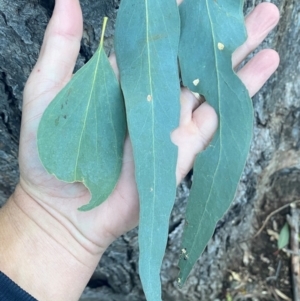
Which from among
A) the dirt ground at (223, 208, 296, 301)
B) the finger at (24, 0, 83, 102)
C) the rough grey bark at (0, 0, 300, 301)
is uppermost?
the finger at (24, 0, 83, 102)

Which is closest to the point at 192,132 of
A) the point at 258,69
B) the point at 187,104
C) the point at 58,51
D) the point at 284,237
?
the point at 187,104

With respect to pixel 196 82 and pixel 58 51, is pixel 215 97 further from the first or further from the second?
pixel 58 51

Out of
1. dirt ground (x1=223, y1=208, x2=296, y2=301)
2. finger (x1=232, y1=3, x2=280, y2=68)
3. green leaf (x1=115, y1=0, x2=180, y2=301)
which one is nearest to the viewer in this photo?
green leaf (x1=115, y1=0, x2=180, y2=301)

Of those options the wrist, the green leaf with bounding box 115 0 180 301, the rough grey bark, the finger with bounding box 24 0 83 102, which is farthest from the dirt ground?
the finger with bounding box 24 0 83 102

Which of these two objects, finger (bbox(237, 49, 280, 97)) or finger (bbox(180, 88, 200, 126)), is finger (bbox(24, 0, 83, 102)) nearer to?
finger (bbox(180, 88, 200, 126))

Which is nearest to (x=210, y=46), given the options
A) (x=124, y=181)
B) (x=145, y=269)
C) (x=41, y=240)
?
(x=124, y=181)

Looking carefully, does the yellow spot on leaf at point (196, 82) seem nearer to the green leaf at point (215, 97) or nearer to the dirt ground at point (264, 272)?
the green leaf at point (215, 97)

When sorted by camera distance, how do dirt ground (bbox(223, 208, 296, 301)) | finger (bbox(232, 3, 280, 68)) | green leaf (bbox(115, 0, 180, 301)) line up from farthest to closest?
dirt ground (bbox(223, 208, 296, 301)), finger (bbox(232, 3, 280, 68)), green leaf (bbox(115, 0, 180, 301))
